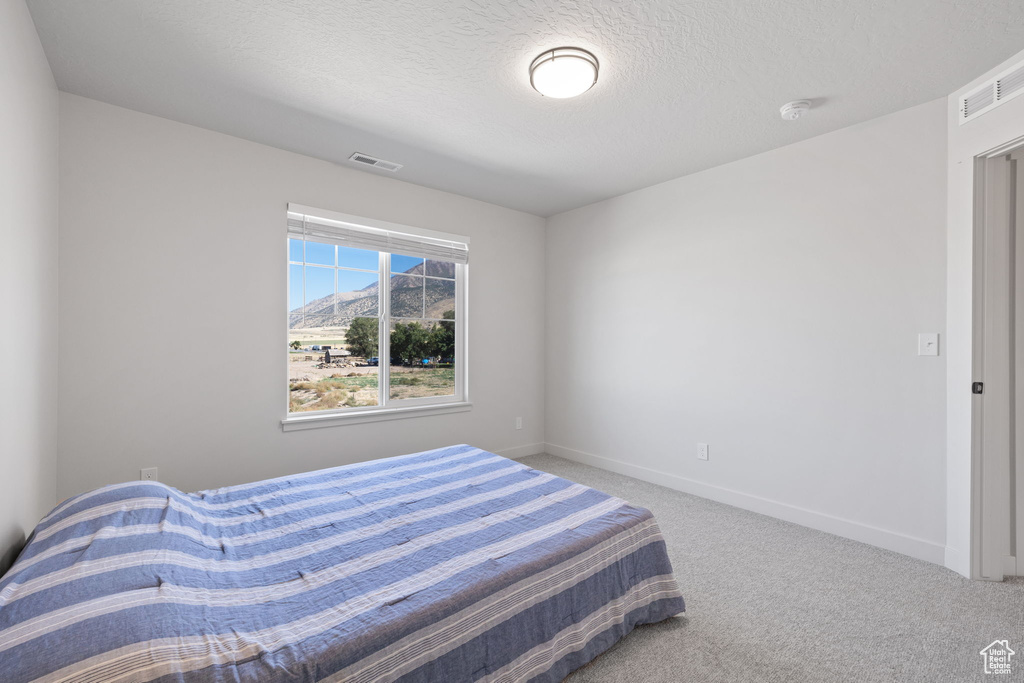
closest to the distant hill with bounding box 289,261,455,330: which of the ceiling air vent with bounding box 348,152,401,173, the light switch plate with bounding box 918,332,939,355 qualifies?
the ceiling air vent with bounding box 348,152,401,173

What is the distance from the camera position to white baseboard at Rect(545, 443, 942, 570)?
8.24ft

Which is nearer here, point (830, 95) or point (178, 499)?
point (178, 499)

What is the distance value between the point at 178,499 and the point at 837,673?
268 centimetres

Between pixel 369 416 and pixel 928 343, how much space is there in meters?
3.72

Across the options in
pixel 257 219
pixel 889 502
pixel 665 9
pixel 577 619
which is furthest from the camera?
pixel 257 219

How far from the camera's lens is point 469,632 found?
130 cm

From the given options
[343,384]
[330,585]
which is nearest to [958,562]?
[330,585]

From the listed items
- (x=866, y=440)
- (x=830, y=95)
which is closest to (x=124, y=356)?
(x=830, y=95)

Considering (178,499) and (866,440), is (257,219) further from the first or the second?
(866,440)

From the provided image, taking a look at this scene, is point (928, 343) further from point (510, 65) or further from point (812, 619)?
point (510, 65)

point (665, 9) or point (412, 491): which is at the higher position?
point (665, 9)

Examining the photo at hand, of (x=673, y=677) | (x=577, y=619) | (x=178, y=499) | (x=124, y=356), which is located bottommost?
(x=673, y=677)

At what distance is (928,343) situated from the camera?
250 centimetres

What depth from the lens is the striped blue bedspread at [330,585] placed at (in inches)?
40.6
